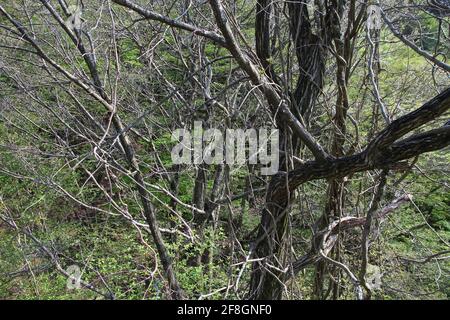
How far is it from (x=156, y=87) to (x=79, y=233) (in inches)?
108

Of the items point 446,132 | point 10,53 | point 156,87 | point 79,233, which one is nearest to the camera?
point 446,132

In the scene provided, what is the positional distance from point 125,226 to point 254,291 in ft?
13.6

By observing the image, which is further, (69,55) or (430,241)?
(430,241)

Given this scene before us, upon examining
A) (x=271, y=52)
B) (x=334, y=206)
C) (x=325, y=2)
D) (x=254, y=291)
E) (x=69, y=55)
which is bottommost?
(x=254, y=291)

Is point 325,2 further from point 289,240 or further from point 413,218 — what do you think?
point 413,218

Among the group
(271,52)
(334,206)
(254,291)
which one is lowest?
(254,291)

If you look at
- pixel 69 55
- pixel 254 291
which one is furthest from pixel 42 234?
pixel 254 291

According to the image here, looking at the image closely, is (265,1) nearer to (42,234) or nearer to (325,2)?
(325,2)

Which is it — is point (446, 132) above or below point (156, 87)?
below

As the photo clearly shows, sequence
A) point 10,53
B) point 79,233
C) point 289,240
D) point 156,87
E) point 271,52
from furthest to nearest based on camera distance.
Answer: point 79,233
point 156,87
point 10,53
point 271,52
point 289,240

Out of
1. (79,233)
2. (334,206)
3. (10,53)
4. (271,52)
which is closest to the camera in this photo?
(271,52)

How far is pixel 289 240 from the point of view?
8.60 feet

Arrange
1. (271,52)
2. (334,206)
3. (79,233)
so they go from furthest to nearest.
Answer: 1. (79,233)
2. (334,206)
3. (271,52)

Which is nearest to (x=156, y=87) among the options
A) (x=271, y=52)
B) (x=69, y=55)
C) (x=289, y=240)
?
(x=69, y=55)
